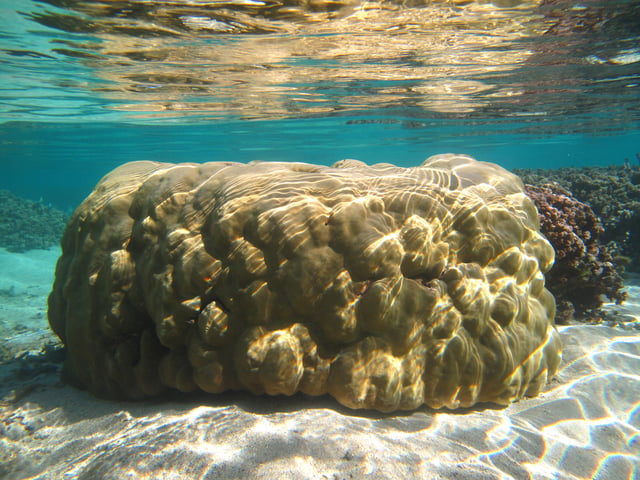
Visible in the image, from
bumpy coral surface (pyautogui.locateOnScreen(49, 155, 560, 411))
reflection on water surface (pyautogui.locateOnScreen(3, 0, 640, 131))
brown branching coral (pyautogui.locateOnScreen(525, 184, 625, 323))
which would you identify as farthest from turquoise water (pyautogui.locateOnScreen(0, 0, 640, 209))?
bumpy coral surface (pyautogui.locateOnScreen(49, 155, 560, 411))

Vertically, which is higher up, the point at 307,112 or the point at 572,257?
the point at 572,257

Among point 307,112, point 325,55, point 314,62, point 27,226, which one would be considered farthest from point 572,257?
point 27,226

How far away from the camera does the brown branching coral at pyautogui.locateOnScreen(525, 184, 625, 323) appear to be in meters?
6.11

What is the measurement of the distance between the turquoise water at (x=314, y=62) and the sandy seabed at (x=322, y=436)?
24.9ft

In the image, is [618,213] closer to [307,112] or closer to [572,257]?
[572,257]

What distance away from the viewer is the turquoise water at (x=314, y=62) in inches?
312

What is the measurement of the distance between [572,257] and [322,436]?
562 cm

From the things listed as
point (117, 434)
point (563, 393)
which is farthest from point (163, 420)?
point (563, 393)

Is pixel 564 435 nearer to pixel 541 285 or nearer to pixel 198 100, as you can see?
pixel 541 285

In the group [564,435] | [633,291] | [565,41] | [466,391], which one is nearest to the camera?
[564,435]

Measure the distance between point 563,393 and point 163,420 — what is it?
14.9 feet

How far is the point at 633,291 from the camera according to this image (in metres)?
8.33

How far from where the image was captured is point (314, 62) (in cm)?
1145

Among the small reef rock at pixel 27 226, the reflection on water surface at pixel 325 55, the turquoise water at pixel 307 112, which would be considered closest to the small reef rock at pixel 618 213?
the turquoise water at pixel 307 112
